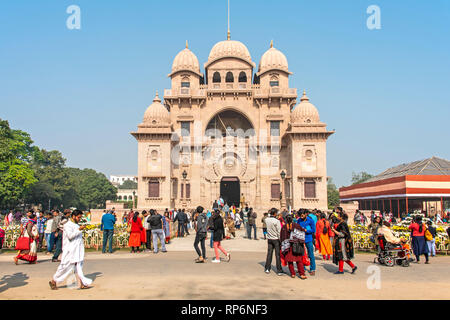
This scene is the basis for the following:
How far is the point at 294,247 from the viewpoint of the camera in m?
9.77

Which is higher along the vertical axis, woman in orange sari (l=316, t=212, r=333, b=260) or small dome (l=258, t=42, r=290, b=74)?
small dome (l=258, t=42, r=290, b=74)

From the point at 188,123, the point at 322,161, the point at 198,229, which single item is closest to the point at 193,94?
the point at 188,123

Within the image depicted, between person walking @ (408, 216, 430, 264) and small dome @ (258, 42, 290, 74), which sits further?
small dome @ (258, 42, 290, 74)

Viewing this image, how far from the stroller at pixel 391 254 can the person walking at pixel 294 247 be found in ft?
12.7

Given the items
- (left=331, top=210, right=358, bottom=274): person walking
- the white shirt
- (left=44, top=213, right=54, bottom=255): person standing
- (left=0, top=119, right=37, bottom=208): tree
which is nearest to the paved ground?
(left=331, top=210, right=358, bottom=274): person walking

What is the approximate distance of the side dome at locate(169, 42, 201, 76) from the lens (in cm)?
4147

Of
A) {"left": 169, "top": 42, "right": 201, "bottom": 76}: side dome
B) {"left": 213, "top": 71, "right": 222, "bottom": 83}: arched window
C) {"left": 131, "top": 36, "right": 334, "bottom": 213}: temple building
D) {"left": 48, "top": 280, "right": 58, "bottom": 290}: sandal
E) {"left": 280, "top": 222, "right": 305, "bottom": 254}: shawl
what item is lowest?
{"left": 48, "top": 280, "right": 58, "bottom": 290}: sandal

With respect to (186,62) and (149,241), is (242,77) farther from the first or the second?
(149,241)

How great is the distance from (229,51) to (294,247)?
3629 cm

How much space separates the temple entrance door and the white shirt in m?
33.7

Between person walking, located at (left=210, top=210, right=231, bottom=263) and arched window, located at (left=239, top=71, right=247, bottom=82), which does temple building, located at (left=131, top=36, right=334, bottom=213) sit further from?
person walking, located at (left=210, top=210, right=231, bottom=263)

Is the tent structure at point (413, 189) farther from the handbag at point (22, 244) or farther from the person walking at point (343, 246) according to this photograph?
the handbag at point (22, 244)
